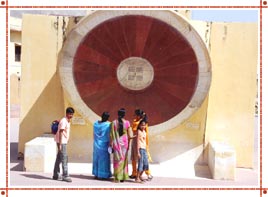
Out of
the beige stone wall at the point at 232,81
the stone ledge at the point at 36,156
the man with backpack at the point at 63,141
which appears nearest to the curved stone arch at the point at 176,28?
the beige stone wall at the point at 232,81

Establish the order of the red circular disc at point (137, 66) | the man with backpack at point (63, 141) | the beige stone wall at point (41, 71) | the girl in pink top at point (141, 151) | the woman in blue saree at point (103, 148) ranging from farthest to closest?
1. the beige stone wall at point (41, 71)
2. the red circular disc at point (137, 66)
3. the woman in blue saree at point (103, 148)
4. the girl in pink top at point (141, 151)
5. the man with backpack at point (63, 141)

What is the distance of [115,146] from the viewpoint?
7.45m

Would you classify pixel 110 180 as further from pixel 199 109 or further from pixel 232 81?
pixel 232 81

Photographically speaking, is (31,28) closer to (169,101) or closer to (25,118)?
(25,118)

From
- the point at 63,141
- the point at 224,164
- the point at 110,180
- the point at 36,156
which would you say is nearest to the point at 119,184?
the point at 110,180

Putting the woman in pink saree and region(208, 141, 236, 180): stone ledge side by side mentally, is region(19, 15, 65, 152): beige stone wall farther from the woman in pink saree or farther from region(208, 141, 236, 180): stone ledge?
region(208, 141, 236, 180): stone ledge

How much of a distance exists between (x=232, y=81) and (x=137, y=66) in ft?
7.45

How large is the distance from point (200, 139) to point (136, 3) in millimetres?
3639

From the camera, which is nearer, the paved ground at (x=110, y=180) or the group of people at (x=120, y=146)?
the paved ground at (x=110, y=180)

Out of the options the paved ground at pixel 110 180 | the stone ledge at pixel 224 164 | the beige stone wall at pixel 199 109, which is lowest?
the paved ground at pixel 110 180

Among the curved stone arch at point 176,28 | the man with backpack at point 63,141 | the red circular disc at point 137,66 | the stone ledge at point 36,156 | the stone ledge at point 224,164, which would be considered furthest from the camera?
the red circular disc at point 137,66

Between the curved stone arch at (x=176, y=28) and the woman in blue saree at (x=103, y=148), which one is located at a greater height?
the curved stone arch at (x=176, y=28)

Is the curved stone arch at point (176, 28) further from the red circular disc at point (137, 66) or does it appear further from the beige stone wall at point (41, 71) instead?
the beige stone wall at point (41, 71)

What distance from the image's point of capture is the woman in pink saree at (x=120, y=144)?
24.4 ft
